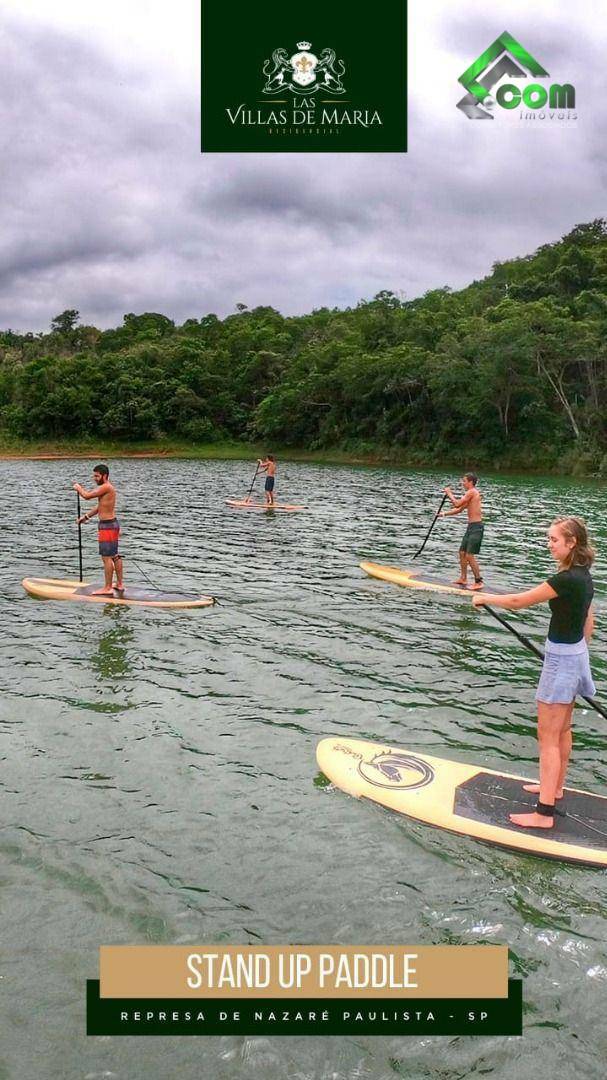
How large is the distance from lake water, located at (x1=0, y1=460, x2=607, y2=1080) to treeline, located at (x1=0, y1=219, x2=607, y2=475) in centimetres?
4031

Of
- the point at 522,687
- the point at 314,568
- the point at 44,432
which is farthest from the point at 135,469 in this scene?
the point at 522,687

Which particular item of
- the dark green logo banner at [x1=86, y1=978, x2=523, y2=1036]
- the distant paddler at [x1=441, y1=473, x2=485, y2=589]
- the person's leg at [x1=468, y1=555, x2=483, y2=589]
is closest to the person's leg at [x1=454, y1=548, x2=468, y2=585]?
the distant paddler at [x1=441, y1=473, x2=485, y2=589]

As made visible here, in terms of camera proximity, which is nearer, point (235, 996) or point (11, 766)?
point (235, 996)

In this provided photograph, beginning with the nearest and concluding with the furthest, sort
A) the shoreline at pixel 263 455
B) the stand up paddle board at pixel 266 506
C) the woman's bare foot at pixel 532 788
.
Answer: the woman's bare foot at pixel 532 788
the stand up paddle board at pixel 266 506
the shoreline at pixel 263 455

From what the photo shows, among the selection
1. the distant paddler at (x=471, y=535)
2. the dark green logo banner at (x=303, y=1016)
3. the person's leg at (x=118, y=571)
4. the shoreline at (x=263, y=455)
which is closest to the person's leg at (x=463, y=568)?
the distant paddler at (x=471, y=535)

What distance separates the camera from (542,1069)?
14.5ft

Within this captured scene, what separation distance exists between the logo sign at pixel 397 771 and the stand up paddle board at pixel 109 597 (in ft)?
23.2

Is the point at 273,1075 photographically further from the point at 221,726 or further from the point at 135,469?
the point at 135,469

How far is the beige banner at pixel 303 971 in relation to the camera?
16.5 ft

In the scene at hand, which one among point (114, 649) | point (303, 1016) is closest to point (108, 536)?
point (114, 649)

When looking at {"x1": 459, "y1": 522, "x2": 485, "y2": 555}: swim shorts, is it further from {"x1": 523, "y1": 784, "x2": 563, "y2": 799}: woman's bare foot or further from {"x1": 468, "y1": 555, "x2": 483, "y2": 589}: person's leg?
{"x1": 523, "y1": 784, "x2": 563, "y2": 799}: woman's bare foot

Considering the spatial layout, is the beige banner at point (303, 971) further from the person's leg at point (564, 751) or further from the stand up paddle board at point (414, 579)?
the stand up paddle board at point (414, 579)

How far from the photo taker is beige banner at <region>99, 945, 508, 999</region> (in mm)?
5020

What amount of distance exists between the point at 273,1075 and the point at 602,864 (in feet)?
10.6
